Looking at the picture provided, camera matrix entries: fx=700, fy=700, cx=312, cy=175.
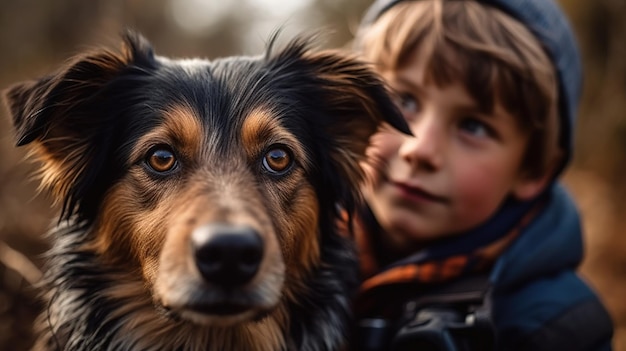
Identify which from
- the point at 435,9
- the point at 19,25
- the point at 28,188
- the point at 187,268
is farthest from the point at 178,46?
the point at 187,268

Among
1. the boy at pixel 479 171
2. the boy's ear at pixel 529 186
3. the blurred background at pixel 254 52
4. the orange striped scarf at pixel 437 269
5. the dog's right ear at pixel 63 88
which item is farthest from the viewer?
the blurred background at pixel 254 52

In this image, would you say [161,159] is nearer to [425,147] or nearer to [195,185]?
[195,185]

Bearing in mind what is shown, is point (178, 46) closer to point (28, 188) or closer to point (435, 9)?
point (28, 188)

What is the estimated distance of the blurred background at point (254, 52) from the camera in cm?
417

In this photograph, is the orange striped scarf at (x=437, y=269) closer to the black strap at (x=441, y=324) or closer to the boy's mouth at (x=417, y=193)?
the black strap at (x=441, y=324)

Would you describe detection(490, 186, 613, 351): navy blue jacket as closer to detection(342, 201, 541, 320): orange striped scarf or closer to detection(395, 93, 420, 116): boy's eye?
detection(342, 201, 541, 320): orange striped scarf

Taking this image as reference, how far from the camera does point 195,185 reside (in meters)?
2.56

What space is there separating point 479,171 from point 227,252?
1.79 m

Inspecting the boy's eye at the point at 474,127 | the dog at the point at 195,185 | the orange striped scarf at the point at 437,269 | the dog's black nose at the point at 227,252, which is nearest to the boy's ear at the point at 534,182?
the orange striped scarf at the point at 437,269

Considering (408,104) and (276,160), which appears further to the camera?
(408,104)

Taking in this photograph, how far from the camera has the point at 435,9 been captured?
148 inches

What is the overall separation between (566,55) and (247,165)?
2014mm

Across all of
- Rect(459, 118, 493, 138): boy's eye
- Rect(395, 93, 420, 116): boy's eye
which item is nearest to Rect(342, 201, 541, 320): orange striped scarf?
Rect(459, 118, 493, 138): boy's eye

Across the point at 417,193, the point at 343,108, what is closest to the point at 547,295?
the point at 417,193
